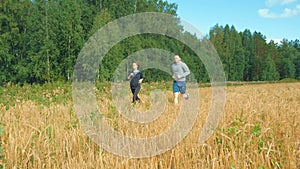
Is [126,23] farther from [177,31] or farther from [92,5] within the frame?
[177,31]

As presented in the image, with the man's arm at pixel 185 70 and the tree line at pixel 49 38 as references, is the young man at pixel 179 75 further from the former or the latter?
the tree line at pixel 49 38

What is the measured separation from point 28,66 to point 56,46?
347 cm

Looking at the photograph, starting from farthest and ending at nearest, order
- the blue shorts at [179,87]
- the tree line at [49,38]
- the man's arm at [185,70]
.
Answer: the tree line at [49,38] < the blue shorts at [179,87] < the man's arm at [185,70]

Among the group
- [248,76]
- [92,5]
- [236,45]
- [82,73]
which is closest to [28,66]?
[82,73]

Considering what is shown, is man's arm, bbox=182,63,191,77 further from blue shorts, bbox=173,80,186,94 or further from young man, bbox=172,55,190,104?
blue shorts, bbox=173,80,186,94

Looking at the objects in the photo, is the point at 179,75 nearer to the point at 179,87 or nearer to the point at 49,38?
the point at 179,87

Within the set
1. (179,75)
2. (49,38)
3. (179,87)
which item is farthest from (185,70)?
(49,38)

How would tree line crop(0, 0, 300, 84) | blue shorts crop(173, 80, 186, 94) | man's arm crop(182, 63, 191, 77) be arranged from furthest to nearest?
tree line crop(0, 0, 300, 84), blue shorts crop(173, 80, 186, 94), man's arm crop(182, 63, 191, 77)

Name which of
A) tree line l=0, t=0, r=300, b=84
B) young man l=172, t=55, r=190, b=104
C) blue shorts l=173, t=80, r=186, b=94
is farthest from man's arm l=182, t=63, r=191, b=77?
tree line l=0, t=0, r=300, b=84

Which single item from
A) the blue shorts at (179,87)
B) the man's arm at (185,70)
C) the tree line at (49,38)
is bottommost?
the blue shorts at (179,87)

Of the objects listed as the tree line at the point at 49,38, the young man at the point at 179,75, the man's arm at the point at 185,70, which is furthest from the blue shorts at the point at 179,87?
the tree line at the point at 49,38

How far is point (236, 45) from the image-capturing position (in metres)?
60.7

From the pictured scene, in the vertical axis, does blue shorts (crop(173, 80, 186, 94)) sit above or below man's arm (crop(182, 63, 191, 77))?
below

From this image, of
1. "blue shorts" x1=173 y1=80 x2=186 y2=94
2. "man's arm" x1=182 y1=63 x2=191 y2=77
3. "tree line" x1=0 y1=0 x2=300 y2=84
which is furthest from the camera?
"tree line" x1=0 y1=0 x2=300 y2=84
